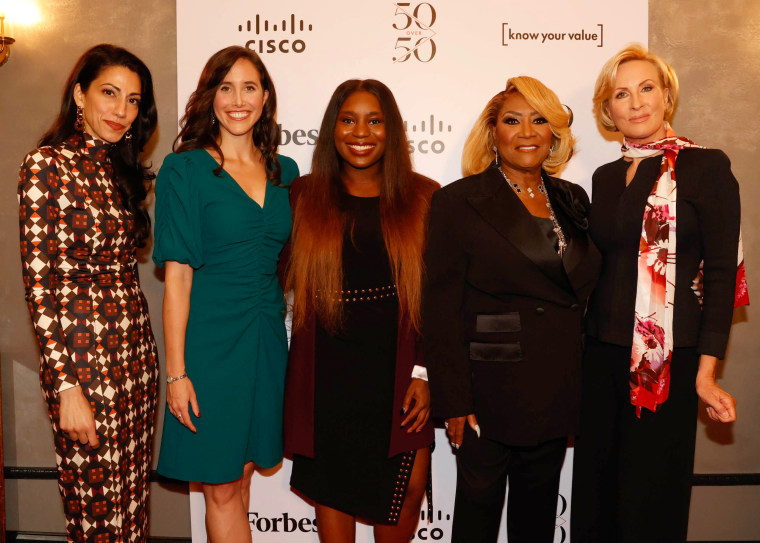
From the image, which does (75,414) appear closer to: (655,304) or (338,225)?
(338,225)

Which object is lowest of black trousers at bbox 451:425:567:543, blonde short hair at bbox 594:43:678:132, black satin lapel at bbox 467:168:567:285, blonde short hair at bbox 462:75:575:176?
black trousers at bbox 451:425:567:543

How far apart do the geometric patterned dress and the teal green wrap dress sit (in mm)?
156

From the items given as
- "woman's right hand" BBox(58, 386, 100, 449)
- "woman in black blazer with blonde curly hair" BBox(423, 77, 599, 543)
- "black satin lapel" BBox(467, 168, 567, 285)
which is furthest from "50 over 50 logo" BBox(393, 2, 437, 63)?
"woman's right hand" BBox(58, 386, 100, 449)

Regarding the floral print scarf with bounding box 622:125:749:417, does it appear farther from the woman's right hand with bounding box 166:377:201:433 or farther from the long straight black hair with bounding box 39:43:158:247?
the long straight black hair with bounding box 39:43:158:247

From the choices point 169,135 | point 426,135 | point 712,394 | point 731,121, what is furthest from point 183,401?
point 731,121

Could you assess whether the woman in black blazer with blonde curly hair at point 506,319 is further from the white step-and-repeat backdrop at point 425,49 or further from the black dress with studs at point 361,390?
the white step-and-repeat backdrop at point 425,49

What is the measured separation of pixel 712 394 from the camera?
206cm

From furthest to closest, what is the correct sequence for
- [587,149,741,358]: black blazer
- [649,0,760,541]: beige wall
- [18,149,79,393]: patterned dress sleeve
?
1. [649,0,760,541]: beige wall
2. [587,149,741,358]: black blazer
3. [18,149,79,393]: patterned dress sleeve

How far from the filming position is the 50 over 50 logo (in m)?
2.83

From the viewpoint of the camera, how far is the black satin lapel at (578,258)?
7.02ft

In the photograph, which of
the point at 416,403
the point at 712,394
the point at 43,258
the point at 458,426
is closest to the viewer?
the point at 43,258

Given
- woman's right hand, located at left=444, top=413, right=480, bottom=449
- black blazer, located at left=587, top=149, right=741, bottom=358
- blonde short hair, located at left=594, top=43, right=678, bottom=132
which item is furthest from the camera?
blonde short hair, located at left=594, top=43, right=678, bottom=132

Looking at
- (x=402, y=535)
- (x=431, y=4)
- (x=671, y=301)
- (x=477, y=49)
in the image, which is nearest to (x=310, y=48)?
(x=431, y=4)

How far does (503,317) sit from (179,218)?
116 cm
